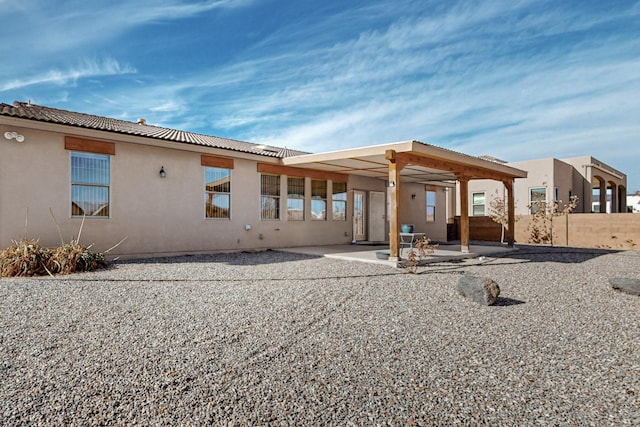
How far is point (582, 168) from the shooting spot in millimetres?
21109

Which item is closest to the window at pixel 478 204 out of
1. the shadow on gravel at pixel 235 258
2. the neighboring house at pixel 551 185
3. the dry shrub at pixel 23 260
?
Answer: the neighboring house at pixel 551 185

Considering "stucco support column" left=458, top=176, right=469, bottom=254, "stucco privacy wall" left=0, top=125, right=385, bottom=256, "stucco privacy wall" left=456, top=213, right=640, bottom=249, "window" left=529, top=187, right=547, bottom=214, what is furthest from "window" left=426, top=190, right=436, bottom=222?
"stucco privacy wall" left=0, top=125, right=385, bottom=256

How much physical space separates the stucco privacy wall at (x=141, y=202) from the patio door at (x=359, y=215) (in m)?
2.39

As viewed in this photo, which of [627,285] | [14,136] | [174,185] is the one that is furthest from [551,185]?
[14,136]

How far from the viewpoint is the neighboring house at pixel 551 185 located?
18766 millimetres

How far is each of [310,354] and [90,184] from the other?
766 centimetres

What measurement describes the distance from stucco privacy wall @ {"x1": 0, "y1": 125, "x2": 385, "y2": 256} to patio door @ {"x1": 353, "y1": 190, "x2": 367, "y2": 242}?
94.2 inches

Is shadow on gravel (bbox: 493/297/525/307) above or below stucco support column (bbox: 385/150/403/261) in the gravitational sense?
below

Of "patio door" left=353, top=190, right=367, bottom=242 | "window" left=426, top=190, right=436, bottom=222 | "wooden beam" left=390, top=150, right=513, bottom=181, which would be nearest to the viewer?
"wooden beam" left=390, top=150, right=513, bottom=181

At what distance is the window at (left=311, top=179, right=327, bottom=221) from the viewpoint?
1302cm

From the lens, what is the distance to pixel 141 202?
928 centimetres

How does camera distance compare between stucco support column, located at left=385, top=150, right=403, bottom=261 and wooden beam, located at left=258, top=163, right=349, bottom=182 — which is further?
wooden beam, located at left=258, top=163, right=349, bottom=182

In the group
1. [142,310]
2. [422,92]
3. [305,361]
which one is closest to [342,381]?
[305,361]

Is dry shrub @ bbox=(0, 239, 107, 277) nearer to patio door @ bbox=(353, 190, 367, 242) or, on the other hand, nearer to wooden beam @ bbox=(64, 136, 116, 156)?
wooden beam @ bbox=(64, 136, 116, 156)
